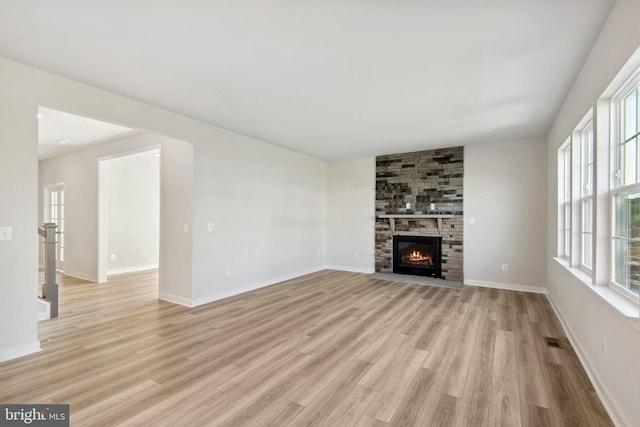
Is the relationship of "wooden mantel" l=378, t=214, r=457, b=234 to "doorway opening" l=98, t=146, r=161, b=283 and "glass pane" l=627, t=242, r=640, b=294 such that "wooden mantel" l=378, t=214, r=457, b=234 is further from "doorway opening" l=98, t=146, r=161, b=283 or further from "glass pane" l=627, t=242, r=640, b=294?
"doorway opening" l=98, t=146, r=161, b=283

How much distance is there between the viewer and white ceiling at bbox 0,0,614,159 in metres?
1.86

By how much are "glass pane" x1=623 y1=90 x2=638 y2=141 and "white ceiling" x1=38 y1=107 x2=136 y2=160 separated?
18.5 ft

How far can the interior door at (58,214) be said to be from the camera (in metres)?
6.54

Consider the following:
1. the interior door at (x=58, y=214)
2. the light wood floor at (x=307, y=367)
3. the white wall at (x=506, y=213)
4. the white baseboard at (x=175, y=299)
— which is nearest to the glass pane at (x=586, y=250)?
the light wood floor at (x=307, y=367)

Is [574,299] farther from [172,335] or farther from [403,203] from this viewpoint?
[172,335]

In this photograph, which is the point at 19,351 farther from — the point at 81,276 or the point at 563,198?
the point at 563,198

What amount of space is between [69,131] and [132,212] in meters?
2.38

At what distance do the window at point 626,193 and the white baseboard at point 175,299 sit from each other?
4.45 m

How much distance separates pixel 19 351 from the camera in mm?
2562

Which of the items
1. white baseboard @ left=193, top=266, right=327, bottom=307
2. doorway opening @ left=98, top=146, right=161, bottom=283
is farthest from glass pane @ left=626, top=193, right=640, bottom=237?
doorway opening @ left=98, top=146, right=161, bottom=283

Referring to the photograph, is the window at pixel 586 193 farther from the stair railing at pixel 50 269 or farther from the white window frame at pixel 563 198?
the stair railing at pixel 50 269

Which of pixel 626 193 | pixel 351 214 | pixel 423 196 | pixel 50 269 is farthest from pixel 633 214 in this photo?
pixel 50 269

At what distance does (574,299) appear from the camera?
2854 millimetres

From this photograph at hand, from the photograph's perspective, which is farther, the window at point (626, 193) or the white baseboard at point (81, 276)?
the white baseboard at point (81, 276)
